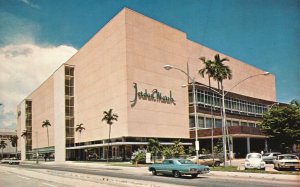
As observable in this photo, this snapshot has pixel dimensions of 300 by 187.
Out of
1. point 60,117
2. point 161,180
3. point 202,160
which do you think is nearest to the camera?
point 161,180

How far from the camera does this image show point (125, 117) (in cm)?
6912

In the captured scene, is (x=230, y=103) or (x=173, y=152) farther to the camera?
(x=230, y=103)

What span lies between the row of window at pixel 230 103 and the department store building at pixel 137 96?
0.24 metres

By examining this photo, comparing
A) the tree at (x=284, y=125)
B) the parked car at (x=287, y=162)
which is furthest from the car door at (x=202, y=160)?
the tree at (x=284, y=125)

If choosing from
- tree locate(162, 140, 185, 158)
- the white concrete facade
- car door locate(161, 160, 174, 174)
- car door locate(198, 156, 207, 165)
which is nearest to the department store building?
the white concrete facade

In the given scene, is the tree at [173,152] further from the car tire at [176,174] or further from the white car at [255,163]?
the car tire at [176,174]

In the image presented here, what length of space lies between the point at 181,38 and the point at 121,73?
19.8 meters

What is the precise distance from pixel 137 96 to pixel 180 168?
4325cm

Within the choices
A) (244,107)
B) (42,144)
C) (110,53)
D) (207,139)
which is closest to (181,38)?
(110,53)

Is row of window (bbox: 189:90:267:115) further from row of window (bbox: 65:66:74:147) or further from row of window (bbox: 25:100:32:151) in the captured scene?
row of window (bbox: 25:100:32:151)

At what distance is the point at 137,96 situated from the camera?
234 feet

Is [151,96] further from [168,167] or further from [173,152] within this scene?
[168,167]

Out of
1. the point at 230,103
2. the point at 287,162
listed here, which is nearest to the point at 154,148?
the point at 287,162

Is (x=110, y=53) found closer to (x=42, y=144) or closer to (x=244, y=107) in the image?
(x=244, y=107)
